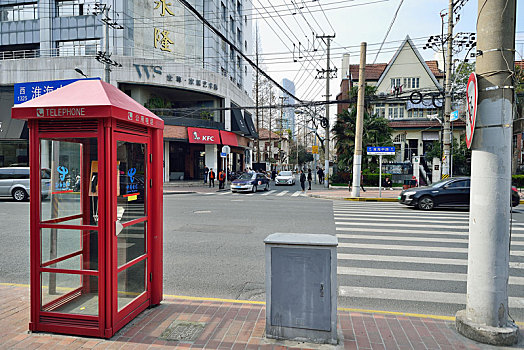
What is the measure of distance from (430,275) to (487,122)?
341cm

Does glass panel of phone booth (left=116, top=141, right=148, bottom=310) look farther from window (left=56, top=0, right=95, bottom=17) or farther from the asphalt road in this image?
window (left=56, top=0, right=95, bottom=17)

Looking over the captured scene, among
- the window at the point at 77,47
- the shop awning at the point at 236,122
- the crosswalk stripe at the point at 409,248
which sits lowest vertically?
the crosswalk stripe at the point at 409,248

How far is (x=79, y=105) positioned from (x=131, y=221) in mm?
1373

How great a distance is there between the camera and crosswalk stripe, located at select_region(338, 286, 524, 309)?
5.13 meters

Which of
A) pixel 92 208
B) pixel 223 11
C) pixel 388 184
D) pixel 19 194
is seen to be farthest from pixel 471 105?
pixel 223 11

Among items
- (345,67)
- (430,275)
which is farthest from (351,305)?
(345,67)

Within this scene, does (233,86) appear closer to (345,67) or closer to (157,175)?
(345,67)

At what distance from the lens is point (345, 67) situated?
181 feet

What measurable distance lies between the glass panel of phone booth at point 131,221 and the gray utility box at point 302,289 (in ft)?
5.41

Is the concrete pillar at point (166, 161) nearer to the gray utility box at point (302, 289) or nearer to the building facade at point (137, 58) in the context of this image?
the building facade at point (137, 58)

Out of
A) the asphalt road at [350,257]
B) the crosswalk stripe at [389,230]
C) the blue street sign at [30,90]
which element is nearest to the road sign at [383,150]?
the asphalt road at [350,257]

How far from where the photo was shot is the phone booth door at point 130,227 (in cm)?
382

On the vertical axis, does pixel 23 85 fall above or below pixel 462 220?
above

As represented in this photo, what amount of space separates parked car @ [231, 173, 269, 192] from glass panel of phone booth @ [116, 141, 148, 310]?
820 inches
